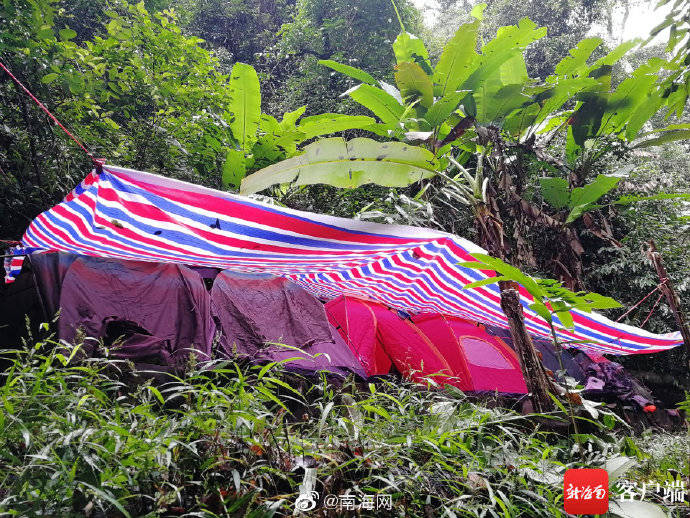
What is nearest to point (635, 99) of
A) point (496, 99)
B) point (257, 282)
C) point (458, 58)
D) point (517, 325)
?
point (496, 99)

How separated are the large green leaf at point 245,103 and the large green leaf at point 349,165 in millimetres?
1640

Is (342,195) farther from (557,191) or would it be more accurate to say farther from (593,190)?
(593,190)

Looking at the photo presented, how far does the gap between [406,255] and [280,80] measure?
6.61 m

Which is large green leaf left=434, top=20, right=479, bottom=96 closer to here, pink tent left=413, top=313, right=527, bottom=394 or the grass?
the grass

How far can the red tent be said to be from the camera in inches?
157

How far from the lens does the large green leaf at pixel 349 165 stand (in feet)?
6.81

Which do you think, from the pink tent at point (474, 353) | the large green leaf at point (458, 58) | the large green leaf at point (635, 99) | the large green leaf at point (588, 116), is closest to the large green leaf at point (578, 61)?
the large green leaf at point (588, 116)

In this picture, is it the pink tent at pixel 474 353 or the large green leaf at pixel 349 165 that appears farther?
the pink tent at pixel 474 353

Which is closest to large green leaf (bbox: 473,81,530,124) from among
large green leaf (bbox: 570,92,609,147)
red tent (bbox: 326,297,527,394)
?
large green leaf (bbox: 570,92,609,147)

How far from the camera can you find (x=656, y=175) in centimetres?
646

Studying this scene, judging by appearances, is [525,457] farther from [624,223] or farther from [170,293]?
[624,223]

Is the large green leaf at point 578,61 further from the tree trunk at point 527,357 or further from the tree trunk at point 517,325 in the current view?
the tree trunk at point 527,357

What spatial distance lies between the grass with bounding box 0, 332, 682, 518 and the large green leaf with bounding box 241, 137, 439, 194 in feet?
3.07

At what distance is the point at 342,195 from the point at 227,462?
13.5 feet
